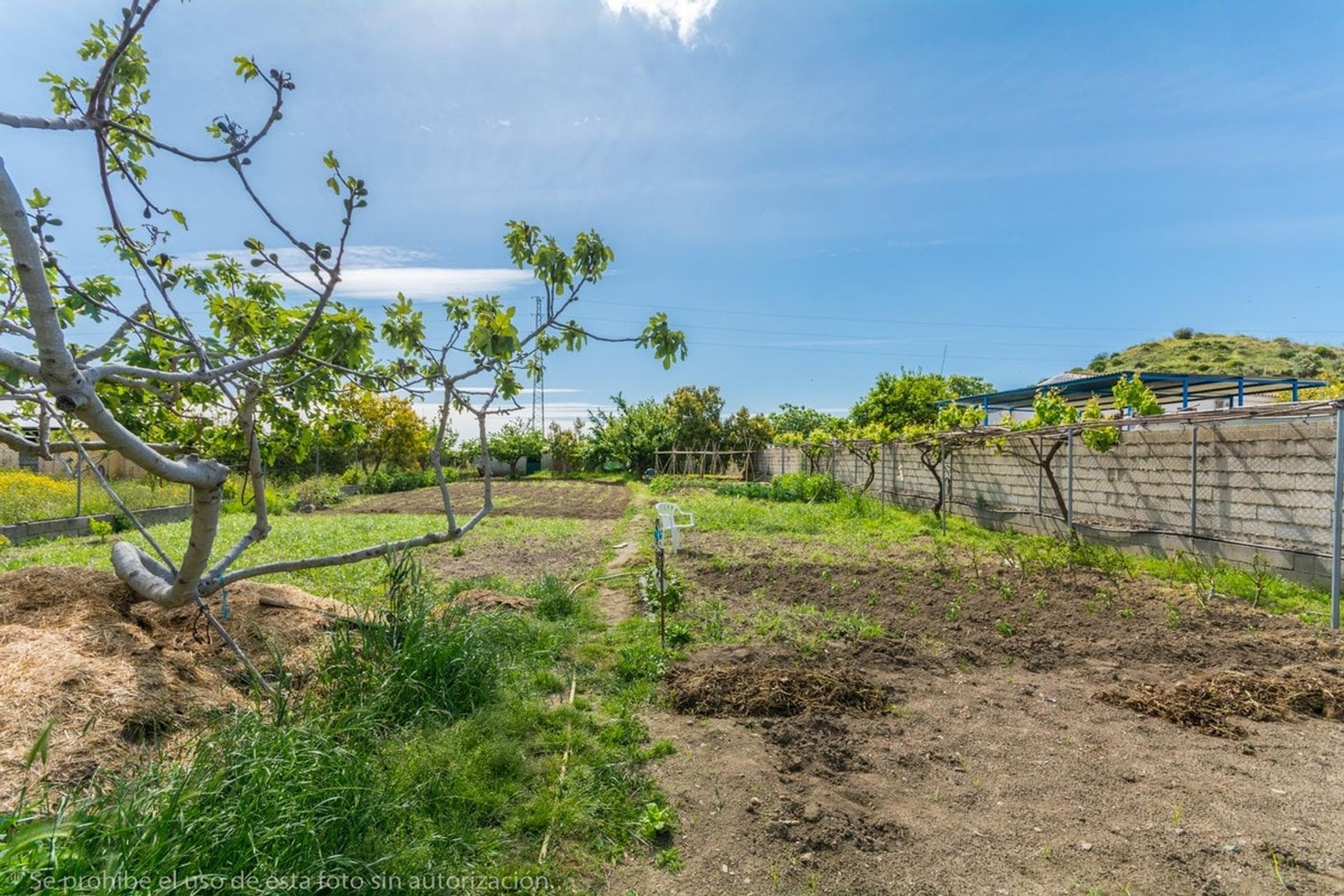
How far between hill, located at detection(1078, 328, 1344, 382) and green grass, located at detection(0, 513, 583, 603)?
39890mm

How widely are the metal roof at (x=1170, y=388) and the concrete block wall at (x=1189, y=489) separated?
9.26 ft

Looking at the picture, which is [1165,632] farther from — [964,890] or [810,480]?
[810,480]

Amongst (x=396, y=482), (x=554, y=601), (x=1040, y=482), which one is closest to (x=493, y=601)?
(x=554, y=601)

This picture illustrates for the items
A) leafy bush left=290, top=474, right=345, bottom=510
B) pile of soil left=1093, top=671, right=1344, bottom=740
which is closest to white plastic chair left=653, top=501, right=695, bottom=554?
pile of soil left=1093, top=671, right=1344, bottom=740

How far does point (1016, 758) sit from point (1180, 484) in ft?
22.3

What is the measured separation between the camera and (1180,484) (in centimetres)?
805

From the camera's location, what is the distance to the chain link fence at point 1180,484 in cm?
634

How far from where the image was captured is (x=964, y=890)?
2340 mm

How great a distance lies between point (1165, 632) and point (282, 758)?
6.31 meters

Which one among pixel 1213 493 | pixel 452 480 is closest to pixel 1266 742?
pixel 1213 493

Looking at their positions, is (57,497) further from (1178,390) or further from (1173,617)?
(1178,390)

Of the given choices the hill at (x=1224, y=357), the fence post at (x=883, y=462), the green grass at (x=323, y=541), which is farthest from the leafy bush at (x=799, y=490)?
the hill at (x=1224, y=357)

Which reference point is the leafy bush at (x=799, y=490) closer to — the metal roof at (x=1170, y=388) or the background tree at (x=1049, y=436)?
the metal roof at (x=1170, y=388)

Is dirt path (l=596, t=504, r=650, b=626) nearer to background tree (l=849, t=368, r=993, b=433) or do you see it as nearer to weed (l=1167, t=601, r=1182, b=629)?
weed (l=1167, t=601, r=1182, b=629)
